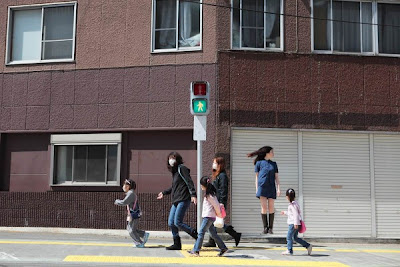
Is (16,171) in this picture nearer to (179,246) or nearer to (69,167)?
(69,167)

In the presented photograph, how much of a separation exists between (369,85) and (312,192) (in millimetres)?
3110

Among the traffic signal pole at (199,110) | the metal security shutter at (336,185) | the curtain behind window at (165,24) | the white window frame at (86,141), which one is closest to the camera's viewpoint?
the traffic signal pole at (199,110)

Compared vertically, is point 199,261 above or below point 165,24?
below

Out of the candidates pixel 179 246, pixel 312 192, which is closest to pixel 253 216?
pixel 312 192

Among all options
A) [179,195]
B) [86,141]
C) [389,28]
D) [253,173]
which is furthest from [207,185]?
[389,28]

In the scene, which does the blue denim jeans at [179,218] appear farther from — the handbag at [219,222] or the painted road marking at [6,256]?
the painted road marking at [6,256]

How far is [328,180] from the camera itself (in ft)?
42.5

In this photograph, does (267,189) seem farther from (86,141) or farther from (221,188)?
(86,141)

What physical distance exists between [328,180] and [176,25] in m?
5.50

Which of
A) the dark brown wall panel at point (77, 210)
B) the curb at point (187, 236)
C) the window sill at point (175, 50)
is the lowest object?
the curb at point (187, 236)

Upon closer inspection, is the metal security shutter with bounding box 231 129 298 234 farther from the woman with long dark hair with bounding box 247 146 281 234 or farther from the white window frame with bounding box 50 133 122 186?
the white window frame with bounding box 50 133 122 186

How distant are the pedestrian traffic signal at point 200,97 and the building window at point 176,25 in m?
3.54

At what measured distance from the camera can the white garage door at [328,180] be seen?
1272 centimetres

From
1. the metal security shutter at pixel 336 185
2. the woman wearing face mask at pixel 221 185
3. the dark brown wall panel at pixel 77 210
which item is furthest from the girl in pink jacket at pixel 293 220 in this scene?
the dark brown wall panel at pixel 77 210
